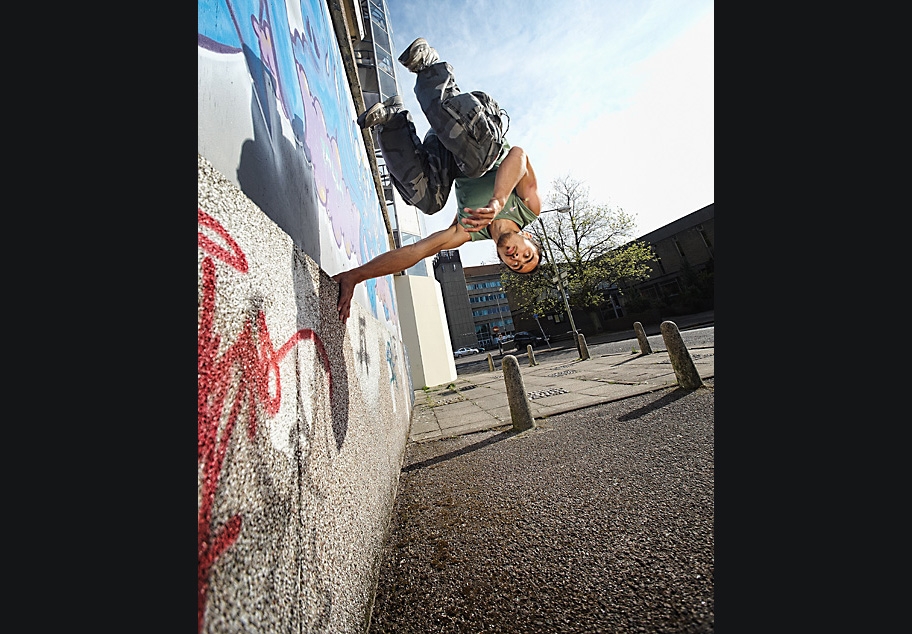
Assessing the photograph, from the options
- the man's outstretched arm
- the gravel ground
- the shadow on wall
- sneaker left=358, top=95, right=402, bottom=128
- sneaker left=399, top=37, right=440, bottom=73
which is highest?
sneaker left=399, top=37, right=440, bottom=73

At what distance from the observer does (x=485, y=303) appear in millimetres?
61875

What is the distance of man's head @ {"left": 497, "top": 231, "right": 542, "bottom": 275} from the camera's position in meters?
2.40

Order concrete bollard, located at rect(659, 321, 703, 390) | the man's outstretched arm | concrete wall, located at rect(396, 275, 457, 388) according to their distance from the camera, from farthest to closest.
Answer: concrete wall, located at rect(396, 275, 457, 388), concrete bollard, located at rect(659, 321, 703, 390), the man's outstretched arm

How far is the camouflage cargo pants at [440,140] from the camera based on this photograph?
2.08 m

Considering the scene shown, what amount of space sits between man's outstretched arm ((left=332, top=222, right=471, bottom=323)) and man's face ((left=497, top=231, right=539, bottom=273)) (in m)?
0.35

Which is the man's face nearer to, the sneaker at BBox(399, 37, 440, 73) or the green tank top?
the green tank top

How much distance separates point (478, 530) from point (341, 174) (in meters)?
3.04

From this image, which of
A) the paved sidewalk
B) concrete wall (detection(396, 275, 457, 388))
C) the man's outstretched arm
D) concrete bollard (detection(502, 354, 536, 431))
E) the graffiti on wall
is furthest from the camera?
concrete wall (detection(396, 275, 457, 388))

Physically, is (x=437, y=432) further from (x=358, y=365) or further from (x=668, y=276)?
(x=668, y=276)

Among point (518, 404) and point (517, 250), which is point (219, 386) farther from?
point (518, 404)

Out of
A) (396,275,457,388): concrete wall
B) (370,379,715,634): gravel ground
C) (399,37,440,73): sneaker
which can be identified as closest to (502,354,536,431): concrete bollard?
(370,379,715,634): gravel ground

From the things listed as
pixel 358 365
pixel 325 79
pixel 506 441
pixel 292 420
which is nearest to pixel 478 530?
pixel 358 365

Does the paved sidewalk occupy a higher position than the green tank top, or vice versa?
the green tank top

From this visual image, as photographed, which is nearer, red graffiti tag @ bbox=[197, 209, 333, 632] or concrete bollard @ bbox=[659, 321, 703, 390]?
red graffiti tag @ bbox=[197, 209, 333, 632]
